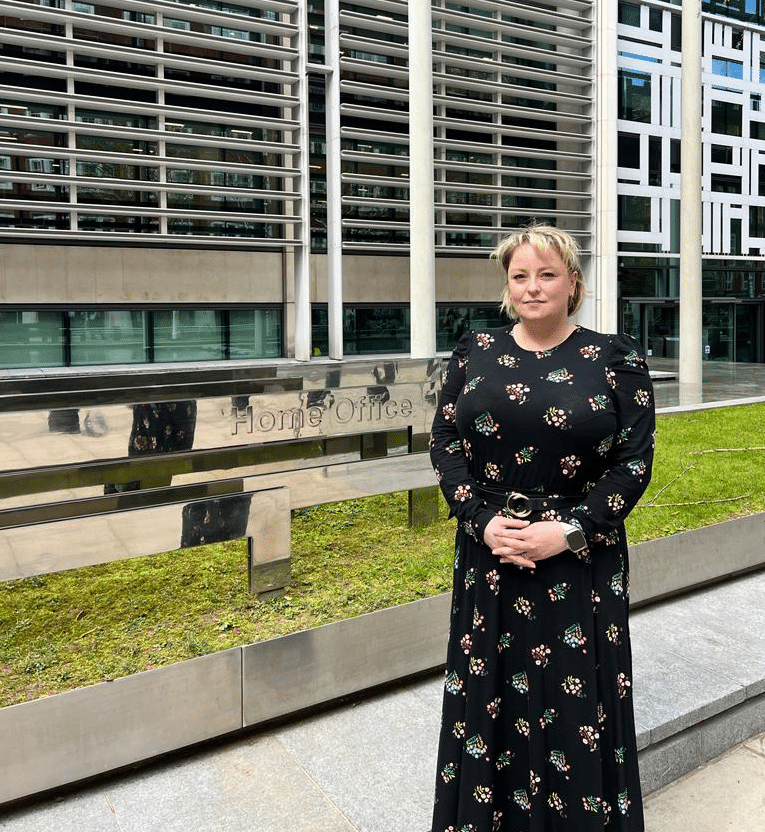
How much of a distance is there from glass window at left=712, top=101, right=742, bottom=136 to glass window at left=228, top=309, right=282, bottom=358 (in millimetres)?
14681

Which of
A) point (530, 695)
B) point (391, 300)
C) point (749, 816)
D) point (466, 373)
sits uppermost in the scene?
point (391, 300)

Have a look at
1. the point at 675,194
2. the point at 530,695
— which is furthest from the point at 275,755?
the point at 675,194

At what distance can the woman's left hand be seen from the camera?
2488 mm

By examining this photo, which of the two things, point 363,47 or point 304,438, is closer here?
point 304,438

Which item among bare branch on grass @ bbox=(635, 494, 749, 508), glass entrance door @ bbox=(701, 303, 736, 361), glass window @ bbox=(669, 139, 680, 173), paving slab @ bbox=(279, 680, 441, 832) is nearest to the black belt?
paving slab @ bbox=(279, 680, 441, 832)

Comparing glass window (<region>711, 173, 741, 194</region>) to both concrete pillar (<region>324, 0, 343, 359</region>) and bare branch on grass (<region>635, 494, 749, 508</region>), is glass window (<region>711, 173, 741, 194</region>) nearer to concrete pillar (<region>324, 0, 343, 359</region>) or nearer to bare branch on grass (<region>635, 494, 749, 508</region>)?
concrete pillar (<region>324, 0, 343, 359</region>)

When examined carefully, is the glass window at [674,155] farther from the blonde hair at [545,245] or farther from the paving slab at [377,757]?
the blonde hair at [545,245]

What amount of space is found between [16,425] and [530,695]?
279cm

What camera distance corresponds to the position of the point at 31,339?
2080 centimetres

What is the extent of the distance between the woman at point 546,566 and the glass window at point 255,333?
21.6 metres

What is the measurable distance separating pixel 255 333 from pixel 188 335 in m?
1.97

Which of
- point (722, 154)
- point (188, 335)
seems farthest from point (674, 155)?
point (188, 335)

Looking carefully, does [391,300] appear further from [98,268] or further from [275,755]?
[275,755]

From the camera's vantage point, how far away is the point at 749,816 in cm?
349
